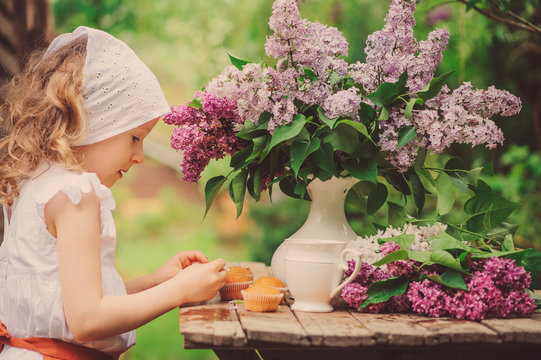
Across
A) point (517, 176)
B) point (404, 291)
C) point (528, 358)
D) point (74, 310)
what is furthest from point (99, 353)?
point (517, 176)

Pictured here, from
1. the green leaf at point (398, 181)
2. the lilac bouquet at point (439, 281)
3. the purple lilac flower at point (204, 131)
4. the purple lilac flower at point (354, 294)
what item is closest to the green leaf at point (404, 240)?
the lilac bouquet at point (439, 281)

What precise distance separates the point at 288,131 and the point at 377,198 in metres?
0.28

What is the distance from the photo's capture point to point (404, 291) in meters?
1.11

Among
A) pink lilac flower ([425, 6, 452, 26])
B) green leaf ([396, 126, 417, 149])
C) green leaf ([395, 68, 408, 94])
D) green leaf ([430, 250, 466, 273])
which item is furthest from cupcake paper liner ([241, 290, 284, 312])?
pink lilac flower ([425, 6, 452, 26])

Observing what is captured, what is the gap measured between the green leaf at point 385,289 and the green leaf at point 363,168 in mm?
223

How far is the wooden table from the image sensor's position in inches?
37.3

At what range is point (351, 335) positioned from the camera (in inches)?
37.2

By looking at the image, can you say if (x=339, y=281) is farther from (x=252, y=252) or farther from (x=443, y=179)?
(x=252, y=252)

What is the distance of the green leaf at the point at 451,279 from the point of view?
1069 millimetres

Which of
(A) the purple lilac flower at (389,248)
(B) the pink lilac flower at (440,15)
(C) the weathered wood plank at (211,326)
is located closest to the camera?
(C) the weathered wood plank at (211,326)

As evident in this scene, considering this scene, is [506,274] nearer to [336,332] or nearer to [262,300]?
[336,332]

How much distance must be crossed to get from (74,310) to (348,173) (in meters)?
0.67

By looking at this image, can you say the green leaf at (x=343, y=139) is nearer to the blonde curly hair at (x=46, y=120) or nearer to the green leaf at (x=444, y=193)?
the green leaf at (x=444, y=193)

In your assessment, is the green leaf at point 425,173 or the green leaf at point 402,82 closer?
the green leaf at point 402,82
